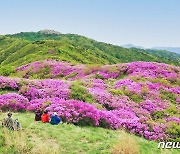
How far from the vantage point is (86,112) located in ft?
78.1

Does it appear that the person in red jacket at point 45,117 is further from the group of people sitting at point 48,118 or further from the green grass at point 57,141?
the green grass at point 57,141

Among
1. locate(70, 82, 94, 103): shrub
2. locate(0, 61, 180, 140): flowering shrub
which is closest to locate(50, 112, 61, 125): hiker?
locate(0, 61, 180, 140): flowering shrub

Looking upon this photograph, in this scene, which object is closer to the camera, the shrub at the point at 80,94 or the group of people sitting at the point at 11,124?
the group of people sitting at the point at 11,124

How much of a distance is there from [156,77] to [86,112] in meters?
18.2

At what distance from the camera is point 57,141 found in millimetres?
17609

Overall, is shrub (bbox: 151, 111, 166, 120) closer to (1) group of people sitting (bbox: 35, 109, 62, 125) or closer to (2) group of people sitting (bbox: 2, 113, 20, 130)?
(1) group of people sitting (bbox: 35, 109, 62, 125)

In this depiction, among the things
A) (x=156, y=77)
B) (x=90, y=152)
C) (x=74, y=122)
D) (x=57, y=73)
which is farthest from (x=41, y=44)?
(x=90, y=152)

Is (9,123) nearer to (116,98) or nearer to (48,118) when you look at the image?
(48,118)

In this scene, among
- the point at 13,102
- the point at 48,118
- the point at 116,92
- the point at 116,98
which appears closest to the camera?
the point at 48,118

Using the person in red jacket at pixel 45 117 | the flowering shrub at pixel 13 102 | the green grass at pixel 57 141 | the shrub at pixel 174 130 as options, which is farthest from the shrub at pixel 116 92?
the person in red jacket at pixel 45 117

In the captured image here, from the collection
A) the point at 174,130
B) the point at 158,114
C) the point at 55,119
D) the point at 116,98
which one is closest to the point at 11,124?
the point at 55,119

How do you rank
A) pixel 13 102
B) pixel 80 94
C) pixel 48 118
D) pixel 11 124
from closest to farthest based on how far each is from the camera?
pixel 11 124, pixel 48 118, pixel 13 102, pixel 80 94

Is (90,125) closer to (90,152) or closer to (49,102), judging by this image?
(49,102)

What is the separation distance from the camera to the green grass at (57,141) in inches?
623
